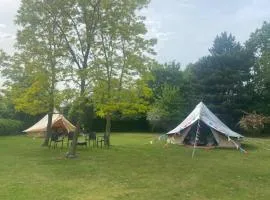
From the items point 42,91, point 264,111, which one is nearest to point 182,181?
point 42,91

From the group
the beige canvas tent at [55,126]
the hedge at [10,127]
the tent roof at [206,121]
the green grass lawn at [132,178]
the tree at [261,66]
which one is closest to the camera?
the green grass lawn at [132,178]

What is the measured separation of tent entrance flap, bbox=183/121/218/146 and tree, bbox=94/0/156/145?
377 centimetres

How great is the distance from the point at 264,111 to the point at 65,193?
3532 cm

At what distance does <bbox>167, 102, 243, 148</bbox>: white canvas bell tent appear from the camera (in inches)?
950

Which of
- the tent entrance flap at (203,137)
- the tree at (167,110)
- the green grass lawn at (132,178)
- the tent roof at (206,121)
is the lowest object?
the green grass lawn at (132,178)

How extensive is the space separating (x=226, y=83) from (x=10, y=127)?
2122cm

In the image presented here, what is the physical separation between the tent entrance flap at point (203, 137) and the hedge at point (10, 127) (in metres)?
16.9

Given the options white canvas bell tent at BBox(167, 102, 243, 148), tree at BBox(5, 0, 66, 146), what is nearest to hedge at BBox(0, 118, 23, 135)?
white canvas bell tent at BBox(167, 102, 243, 148)

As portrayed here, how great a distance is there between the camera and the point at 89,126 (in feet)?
145

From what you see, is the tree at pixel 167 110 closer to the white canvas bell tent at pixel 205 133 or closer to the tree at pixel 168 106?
the tree at pixel 168 106

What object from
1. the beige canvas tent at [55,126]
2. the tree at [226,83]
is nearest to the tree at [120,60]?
the beige canvas tent at [55,126]

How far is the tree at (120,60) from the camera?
1738 centimetres

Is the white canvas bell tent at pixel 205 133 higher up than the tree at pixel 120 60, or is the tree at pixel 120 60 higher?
the tree at pixel 120 60

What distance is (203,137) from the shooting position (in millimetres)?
25625
